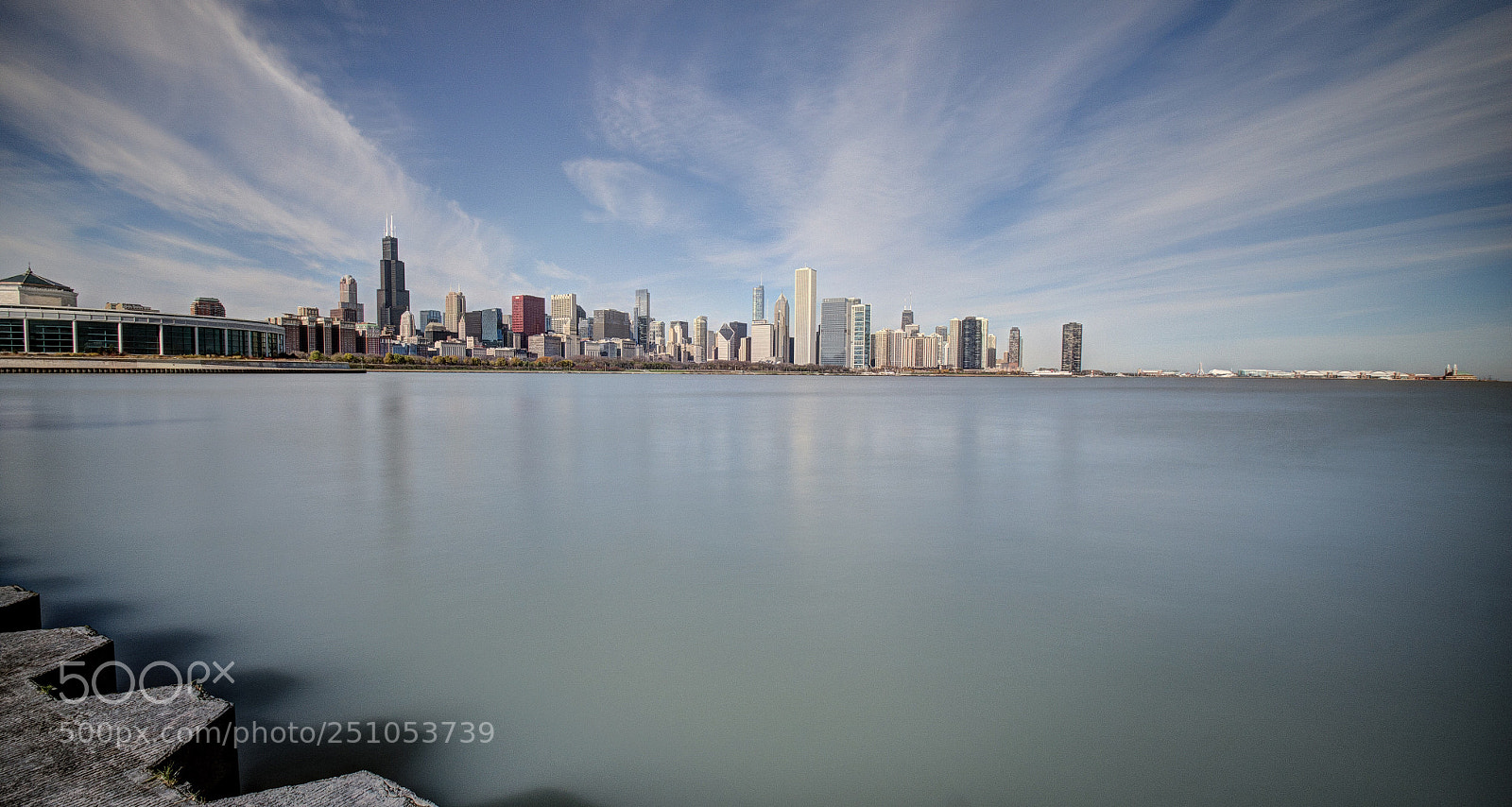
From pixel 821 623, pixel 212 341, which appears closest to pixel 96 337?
pixel 212 341

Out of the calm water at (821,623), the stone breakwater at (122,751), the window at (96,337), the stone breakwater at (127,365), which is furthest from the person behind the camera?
the window at (96,337)

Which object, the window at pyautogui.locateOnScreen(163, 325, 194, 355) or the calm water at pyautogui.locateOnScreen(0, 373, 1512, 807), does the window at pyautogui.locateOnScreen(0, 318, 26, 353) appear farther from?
the calm water at pyautogui.locateOnScreen(0, 373, 1512, 807)

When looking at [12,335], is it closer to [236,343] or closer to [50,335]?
[50,335]

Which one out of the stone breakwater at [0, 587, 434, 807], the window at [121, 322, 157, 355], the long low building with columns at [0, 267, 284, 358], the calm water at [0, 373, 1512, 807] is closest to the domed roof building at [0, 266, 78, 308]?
the long low building with columns at [0, 267, 284, 358]

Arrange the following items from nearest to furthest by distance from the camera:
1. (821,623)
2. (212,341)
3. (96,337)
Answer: (821,623), (96,337), (212,341)

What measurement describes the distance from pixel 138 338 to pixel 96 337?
5126 mm

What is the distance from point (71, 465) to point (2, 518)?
21.1 ft

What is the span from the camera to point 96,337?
104812mm

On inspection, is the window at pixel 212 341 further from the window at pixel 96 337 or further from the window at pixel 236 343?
the window at pixel 96 337

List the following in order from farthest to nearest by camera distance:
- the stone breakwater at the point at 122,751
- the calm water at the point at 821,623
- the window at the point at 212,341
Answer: the window at the point at 212,341, the calm water at the point at 821,623, the stone breakwater at the point at 122,751

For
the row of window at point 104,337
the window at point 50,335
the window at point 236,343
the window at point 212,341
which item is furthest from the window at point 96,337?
the window at point 236,343

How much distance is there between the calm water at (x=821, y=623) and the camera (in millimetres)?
3773

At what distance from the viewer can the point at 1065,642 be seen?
541 centimetres

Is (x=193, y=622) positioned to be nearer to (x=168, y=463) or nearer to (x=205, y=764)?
(x=205, y=764)
